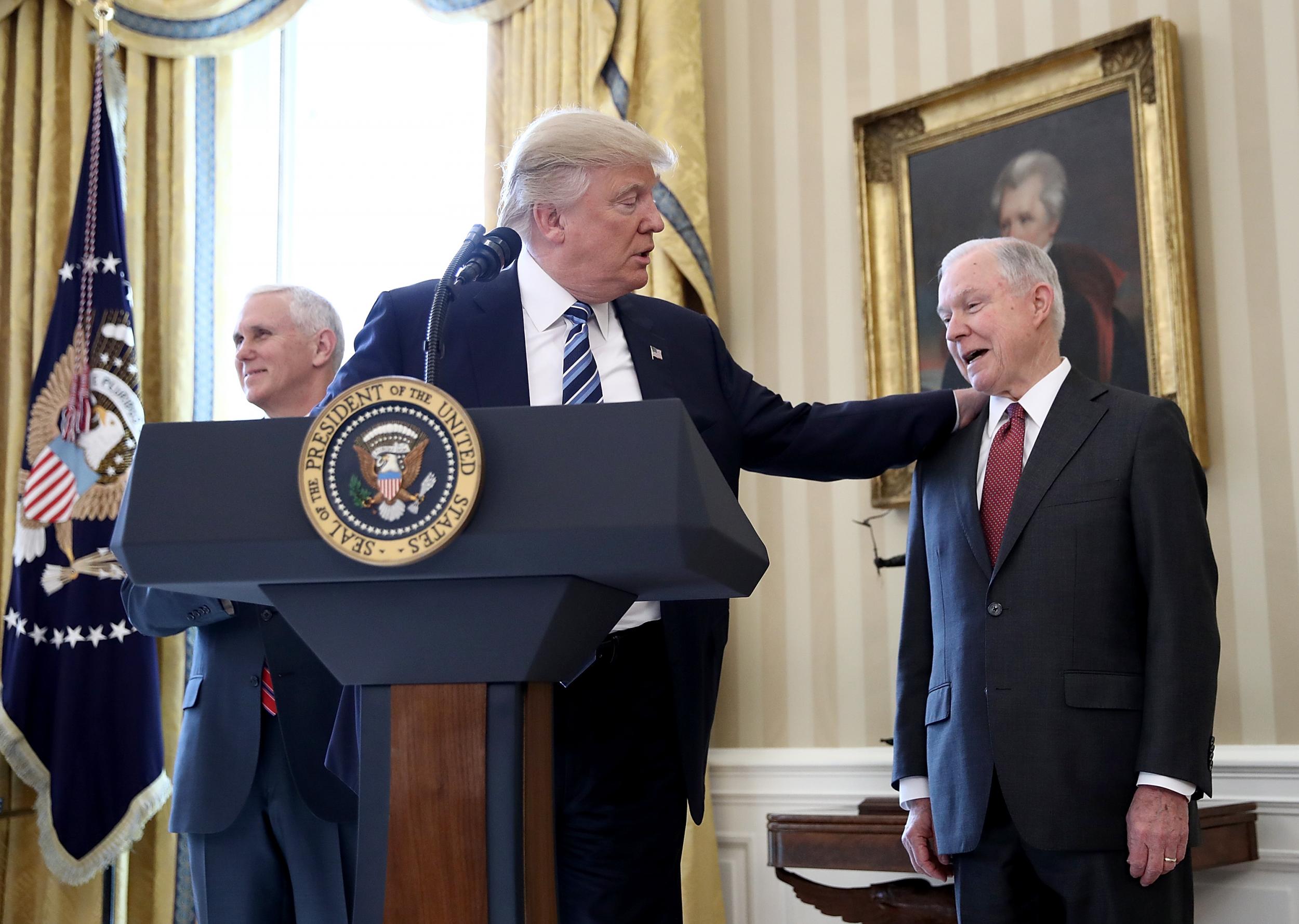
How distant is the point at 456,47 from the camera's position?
4.95m

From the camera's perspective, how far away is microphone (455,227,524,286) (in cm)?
140

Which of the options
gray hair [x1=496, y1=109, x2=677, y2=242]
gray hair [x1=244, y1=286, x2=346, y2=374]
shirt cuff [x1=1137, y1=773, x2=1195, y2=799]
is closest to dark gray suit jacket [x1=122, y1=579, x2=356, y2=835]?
gray hair [x1=244, y1=286, x2=346, y2=374]

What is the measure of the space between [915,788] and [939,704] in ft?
0.59

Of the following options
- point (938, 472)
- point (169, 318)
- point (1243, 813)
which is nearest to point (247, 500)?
point (938, 472)

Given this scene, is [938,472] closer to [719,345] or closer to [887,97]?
[719,345]

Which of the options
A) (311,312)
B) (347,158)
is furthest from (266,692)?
(347,158)

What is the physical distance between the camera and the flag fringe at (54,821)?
3.94m

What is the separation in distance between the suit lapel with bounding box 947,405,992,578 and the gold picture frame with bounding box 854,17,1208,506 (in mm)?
975

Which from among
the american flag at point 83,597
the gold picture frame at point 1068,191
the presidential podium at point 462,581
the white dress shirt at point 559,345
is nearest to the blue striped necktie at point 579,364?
the white dress shirt at point 559,345

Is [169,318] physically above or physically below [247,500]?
above

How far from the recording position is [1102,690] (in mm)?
2102

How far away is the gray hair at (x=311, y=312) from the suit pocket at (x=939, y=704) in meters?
1.55

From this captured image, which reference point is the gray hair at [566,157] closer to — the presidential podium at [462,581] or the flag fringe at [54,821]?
the presidential podium at [462,581]

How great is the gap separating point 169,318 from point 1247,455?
3.51 meters
